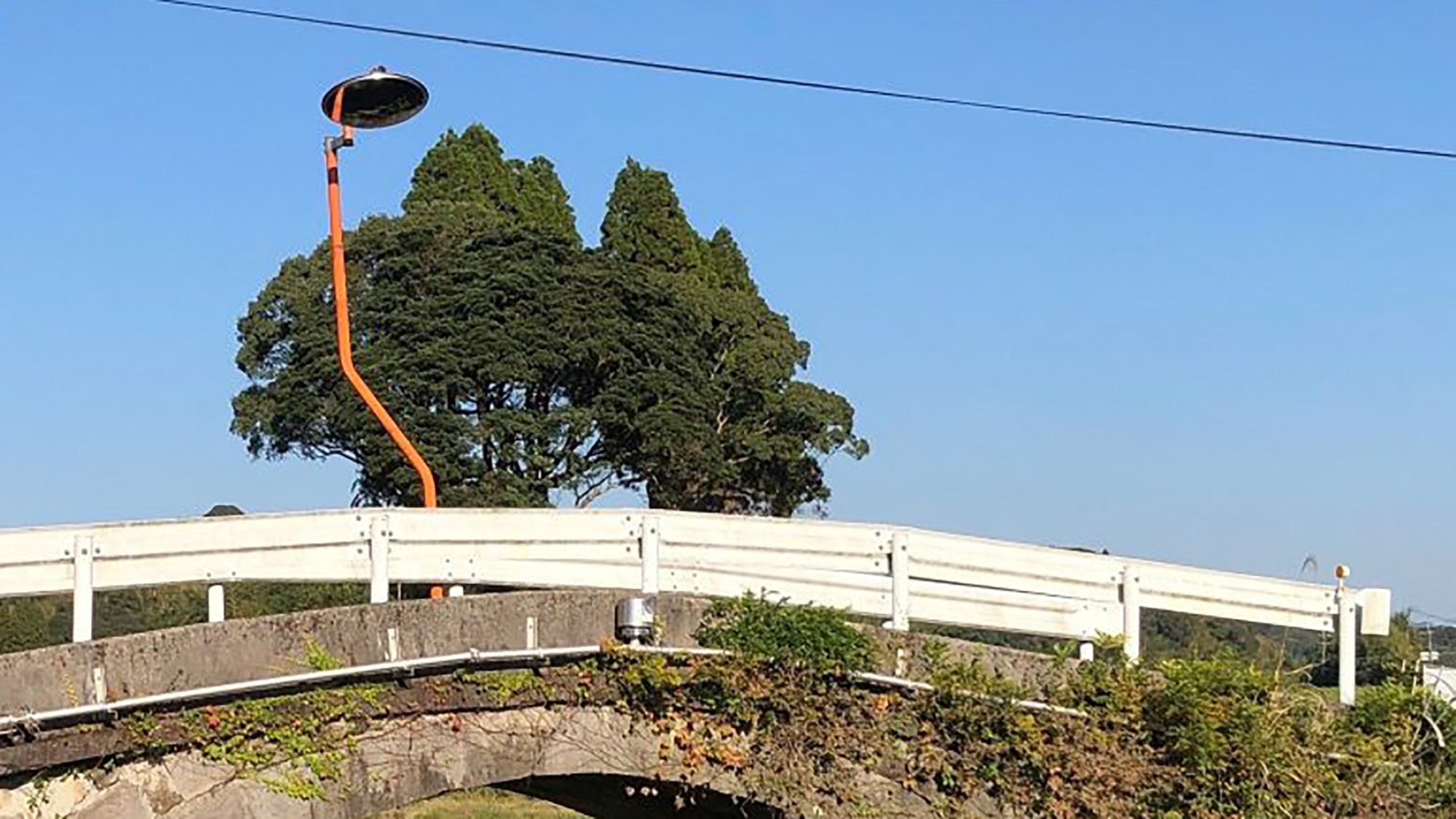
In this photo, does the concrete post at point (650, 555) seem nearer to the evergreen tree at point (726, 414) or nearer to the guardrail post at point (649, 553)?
the guardrail post at point (649, 553)

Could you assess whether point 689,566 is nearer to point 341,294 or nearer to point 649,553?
point 649,553

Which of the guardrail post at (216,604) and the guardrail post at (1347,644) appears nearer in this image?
the guardrail post at (216,604)

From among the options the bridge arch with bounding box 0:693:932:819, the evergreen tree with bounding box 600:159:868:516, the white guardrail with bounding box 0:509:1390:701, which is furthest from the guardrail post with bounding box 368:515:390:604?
the evergreen tree with bounding box 600:159:868:516

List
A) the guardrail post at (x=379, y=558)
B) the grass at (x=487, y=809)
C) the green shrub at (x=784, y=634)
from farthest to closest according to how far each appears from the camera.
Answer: the grass at (x=487, y=809), the green shrub at (x=784, y=634), the guardrail post at (x=379, y=558)

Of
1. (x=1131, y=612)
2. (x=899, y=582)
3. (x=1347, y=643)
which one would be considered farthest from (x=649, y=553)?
(x=1347, y=643)

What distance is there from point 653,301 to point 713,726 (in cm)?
2714

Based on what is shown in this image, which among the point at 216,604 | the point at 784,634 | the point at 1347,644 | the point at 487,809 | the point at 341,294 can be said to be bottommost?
the point at 487,809

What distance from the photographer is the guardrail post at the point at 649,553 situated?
32.2ft

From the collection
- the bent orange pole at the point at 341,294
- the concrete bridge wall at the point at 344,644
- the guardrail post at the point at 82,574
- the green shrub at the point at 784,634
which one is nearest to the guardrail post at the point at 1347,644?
the concrete bridge wall at the point at 344,644

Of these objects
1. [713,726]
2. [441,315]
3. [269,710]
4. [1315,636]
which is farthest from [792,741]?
[441,315]

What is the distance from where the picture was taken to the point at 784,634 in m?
9.80

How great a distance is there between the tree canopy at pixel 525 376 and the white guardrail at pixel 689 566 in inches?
897

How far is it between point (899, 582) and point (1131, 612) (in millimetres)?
1460

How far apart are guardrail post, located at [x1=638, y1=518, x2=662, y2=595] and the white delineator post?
4.23 meters
